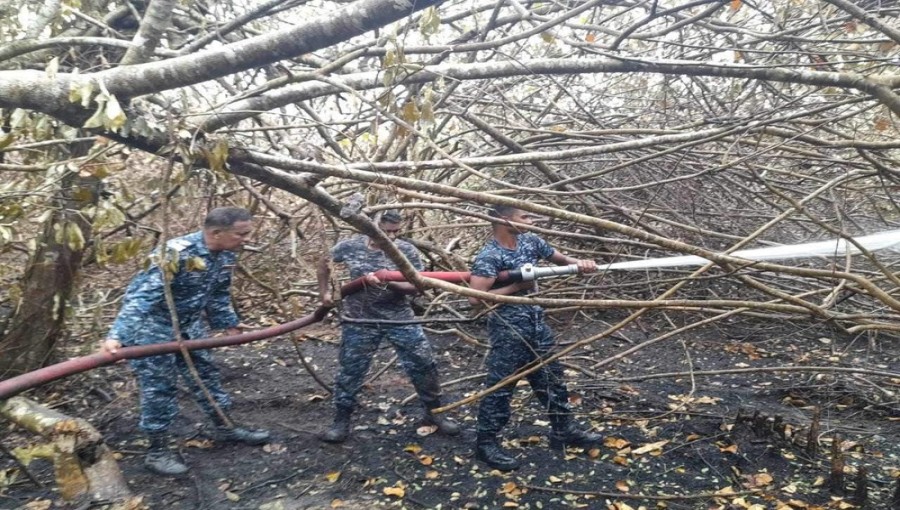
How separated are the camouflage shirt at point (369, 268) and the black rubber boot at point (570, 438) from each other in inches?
48.8

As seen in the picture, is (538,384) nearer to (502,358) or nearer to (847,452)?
(502,358)

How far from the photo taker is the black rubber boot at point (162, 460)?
352 centimetres

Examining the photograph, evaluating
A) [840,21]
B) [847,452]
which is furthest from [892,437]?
[840,21]

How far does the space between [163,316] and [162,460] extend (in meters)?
0.82

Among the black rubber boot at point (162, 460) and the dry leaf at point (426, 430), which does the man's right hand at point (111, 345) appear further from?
the dry leaf at point (426, 430)

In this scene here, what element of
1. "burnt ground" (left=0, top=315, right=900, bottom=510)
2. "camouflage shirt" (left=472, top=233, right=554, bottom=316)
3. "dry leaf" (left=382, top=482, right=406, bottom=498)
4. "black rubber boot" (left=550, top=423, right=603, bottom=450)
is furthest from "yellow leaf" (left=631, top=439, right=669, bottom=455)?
"dry leaf" (left=382, top=482, right=406, bottom=498)

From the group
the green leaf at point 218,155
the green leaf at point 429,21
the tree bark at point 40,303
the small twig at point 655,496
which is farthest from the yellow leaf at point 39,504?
the green leaf at point 429,21

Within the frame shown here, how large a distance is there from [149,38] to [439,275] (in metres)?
1.71

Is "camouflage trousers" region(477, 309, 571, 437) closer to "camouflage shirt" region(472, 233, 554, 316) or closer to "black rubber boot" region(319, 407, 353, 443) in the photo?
"camouflage shirt" region(472, 233, 554, 316)

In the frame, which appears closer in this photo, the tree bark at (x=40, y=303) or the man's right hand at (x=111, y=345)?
the man's right hand at (x=111, y=345)

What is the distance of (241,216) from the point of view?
346cm

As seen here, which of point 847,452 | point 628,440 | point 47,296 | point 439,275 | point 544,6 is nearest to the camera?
point 439,275

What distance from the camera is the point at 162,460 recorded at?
139 inches

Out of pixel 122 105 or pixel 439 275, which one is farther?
pixel 439 275
